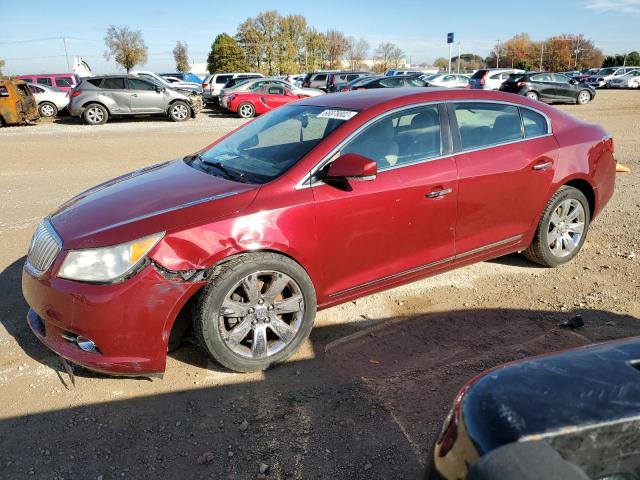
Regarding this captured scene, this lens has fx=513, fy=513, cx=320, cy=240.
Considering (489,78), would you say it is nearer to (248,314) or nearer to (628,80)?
(628,80)

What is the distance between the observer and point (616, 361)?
1.60 metres

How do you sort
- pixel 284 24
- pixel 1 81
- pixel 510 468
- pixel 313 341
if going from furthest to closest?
pixel 284 24 → pixel 1 81 → pixel 313 341 → pixel 510 468

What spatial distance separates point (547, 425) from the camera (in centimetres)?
134

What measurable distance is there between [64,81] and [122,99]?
8.16 metres

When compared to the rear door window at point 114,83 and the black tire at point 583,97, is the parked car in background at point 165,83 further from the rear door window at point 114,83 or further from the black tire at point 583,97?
the black tire at point 583,97

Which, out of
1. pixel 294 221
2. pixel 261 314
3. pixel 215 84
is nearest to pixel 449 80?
pixel 215 84

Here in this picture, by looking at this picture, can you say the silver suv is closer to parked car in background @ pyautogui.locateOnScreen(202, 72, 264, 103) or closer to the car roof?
parked car in background @ pyautogui.locateOnScreen(202, 72, 264, 103)

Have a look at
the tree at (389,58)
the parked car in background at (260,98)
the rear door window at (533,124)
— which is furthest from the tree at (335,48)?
the rear door window at (533,124)

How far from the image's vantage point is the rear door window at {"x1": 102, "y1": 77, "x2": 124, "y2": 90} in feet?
58.0

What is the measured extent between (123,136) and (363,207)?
13.1 meters

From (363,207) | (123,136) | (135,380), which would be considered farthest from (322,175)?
(123,136)

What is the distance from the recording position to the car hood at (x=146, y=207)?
2.98 meters

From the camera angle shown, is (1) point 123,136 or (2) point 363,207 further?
(1) point 123,136

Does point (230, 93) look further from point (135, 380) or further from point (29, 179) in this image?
point (135, 380)
